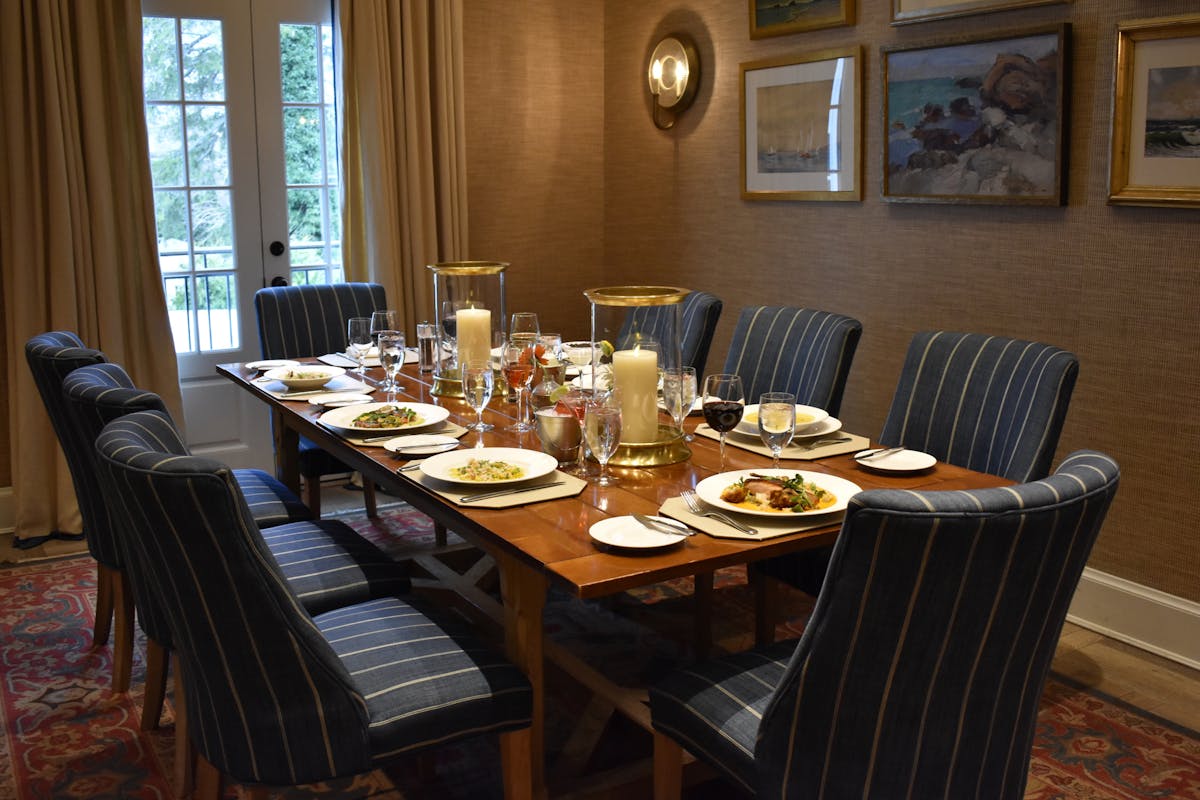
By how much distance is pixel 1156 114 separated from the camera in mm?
3166

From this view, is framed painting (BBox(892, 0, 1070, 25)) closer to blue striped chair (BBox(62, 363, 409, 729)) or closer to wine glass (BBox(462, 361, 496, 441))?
wine glass (BBox(462, 361, 496, 441))

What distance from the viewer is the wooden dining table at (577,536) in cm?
190

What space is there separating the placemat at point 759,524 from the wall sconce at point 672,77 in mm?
3215

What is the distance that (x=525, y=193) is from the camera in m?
5.41

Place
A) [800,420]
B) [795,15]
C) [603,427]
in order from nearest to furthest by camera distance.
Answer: [603,427], [800,420], [795,15]

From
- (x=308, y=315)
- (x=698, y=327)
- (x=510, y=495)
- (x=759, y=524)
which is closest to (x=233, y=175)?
(x=308, y=315)

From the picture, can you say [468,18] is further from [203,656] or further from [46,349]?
[203,656]

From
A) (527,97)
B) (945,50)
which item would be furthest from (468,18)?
(945,50)

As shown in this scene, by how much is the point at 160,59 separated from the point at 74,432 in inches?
94.6

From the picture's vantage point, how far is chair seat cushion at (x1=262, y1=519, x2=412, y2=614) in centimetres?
256

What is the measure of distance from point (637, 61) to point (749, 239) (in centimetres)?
114

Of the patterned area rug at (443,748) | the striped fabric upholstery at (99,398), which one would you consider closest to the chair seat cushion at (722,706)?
the patterned area rug at (443,748)

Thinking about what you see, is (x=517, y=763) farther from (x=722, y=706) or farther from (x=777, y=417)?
(x=777, y=417)

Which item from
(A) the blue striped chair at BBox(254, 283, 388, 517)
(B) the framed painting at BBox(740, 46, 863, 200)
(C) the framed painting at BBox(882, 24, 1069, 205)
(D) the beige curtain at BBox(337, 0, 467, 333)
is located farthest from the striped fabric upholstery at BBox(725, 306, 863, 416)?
(D) the beige curtain at BBox(337, 0, 467, 333)
